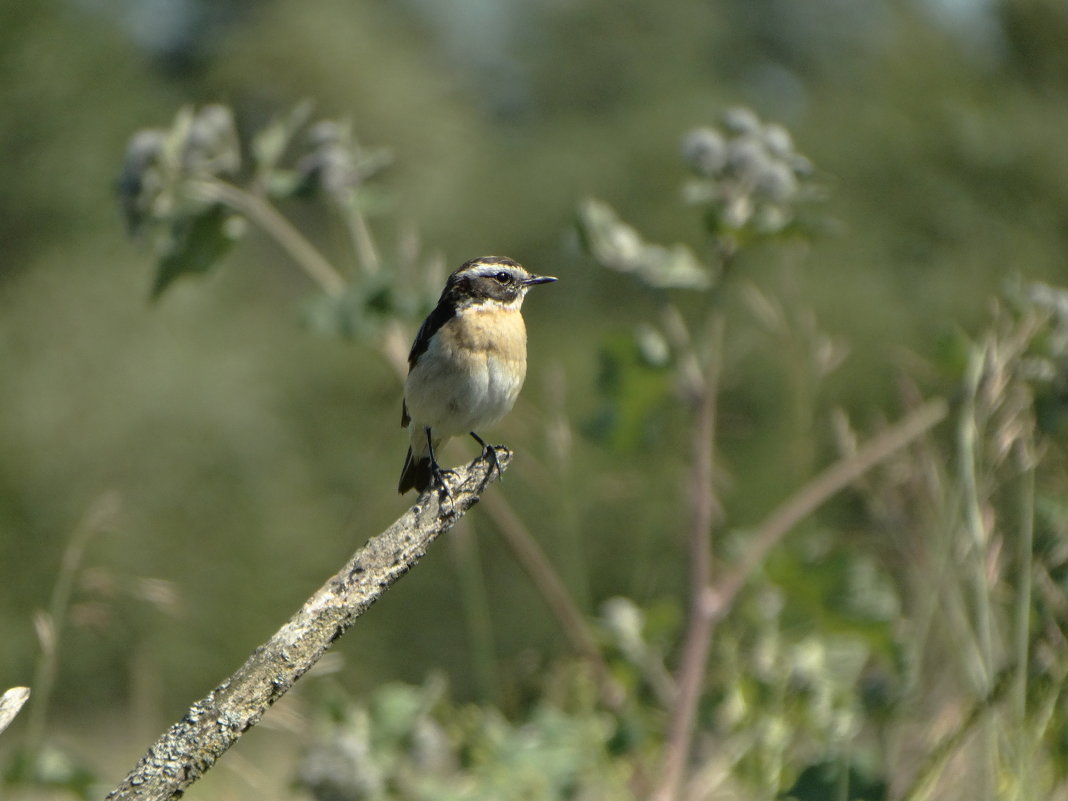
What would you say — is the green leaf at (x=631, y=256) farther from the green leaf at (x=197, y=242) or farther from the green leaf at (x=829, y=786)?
the green leaf at (x=829, y=786)

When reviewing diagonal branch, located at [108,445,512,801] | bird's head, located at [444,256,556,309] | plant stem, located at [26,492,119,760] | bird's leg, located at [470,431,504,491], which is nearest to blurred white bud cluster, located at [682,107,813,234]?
bird's head, located at [444,256,556,309]

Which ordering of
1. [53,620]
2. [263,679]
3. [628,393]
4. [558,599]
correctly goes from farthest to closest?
[628,393]
[558,599]
[53,620]
[263,679]

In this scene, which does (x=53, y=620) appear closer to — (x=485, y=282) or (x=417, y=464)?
(x=417, y=464)

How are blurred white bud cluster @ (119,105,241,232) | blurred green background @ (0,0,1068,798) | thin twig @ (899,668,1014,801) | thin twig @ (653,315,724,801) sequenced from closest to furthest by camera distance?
thin twig @ (899,668,1014,801) < thin twig @ (653,315,724,801) < blurred white bud cluster @ (119,105,241,232) < blurred green background @ (0,0,1068,798)

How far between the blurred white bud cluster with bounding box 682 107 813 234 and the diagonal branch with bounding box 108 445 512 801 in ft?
7.16

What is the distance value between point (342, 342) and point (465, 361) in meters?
3.68

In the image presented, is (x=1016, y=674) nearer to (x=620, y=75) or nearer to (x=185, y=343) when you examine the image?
(x=185, y=343)

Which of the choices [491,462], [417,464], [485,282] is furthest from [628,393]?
[491,462]

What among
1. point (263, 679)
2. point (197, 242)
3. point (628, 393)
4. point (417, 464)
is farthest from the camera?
point (417, 464)

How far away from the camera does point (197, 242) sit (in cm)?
414

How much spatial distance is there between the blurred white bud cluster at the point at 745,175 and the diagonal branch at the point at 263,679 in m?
2.18

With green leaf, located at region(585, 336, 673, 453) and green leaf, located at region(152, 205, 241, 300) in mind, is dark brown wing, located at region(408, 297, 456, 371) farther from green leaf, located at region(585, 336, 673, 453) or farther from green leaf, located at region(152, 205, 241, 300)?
green leaf, located at region(152, 205, 241, 300)

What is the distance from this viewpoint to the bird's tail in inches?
178

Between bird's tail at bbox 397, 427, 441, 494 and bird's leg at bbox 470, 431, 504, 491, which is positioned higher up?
bird's tail at bbox 397, 427, 441, 494
